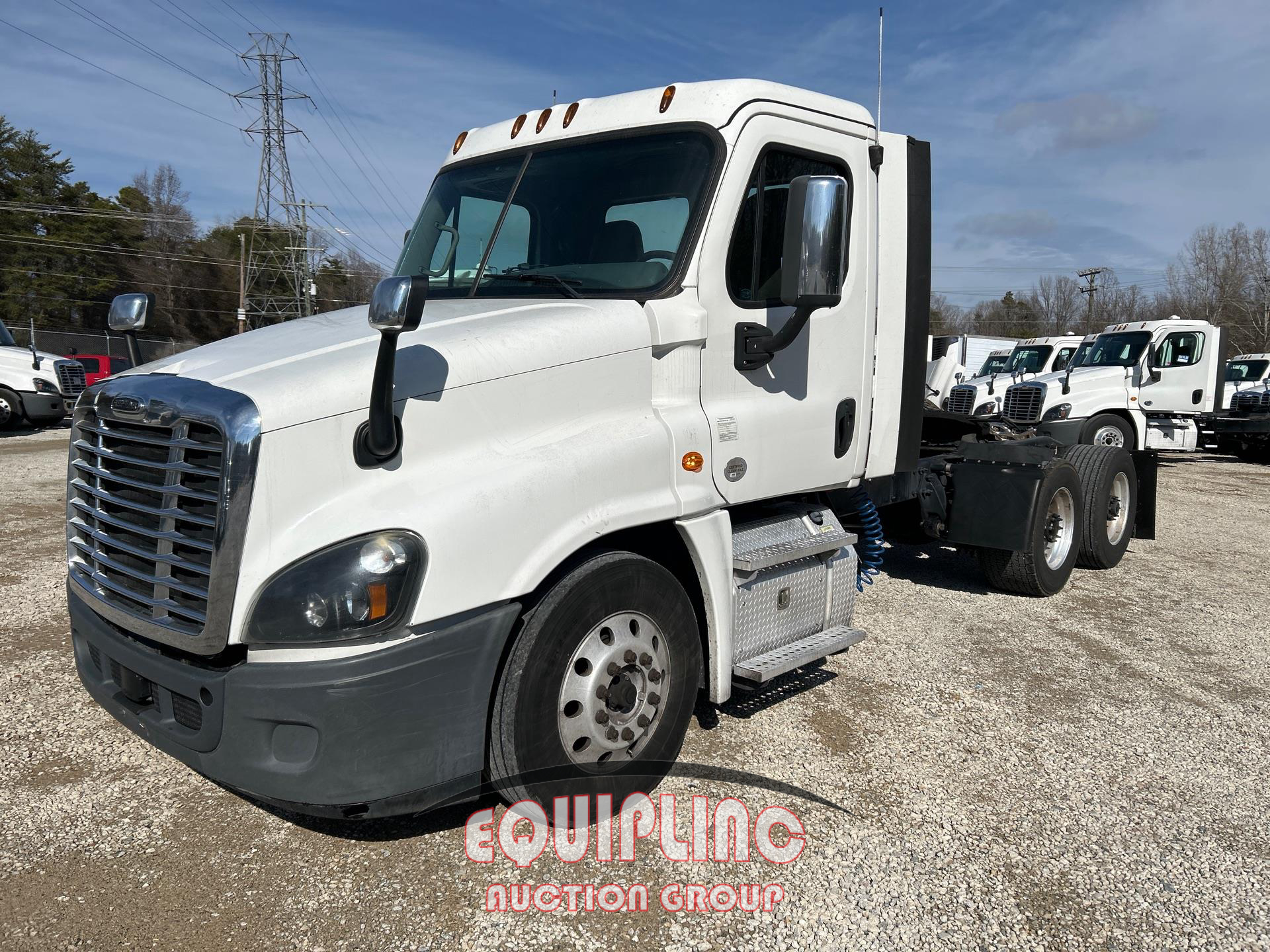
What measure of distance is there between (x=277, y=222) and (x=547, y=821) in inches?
2407

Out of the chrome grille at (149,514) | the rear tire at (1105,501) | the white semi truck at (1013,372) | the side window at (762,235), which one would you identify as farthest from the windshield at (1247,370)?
the chrome grille at (149,514)

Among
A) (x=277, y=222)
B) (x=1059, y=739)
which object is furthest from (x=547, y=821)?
(x=277, y=222)

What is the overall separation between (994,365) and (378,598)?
81.3ft

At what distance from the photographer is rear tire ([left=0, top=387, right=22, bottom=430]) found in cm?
1692

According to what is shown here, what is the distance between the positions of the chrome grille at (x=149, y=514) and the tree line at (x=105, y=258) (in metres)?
45.3

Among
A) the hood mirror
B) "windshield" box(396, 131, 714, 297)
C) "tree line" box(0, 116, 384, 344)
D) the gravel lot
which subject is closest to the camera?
the hood mirror

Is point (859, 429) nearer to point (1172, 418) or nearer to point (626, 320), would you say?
point (626, 320)

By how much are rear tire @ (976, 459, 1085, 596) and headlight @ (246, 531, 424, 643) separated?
5.07m

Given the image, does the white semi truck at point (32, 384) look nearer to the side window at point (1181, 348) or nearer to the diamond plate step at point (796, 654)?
the diamond plate step at point (796, 654)

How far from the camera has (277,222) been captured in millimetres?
56938

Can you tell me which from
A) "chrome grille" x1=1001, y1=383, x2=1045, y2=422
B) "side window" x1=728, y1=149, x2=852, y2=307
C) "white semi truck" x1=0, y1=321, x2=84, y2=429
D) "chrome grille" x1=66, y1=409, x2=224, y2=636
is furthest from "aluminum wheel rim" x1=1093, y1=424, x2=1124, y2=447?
"white semi truck" x1=0, y1=321, x2=84, y2=429

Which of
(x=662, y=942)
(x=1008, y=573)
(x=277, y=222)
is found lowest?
(x=662, y=942)

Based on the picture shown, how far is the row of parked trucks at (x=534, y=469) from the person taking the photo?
2516mm

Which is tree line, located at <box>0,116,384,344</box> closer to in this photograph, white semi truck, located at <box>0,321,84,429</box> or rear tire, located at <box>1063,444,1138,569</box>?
white semi truck, located at <box>0,321,84,429</box>
